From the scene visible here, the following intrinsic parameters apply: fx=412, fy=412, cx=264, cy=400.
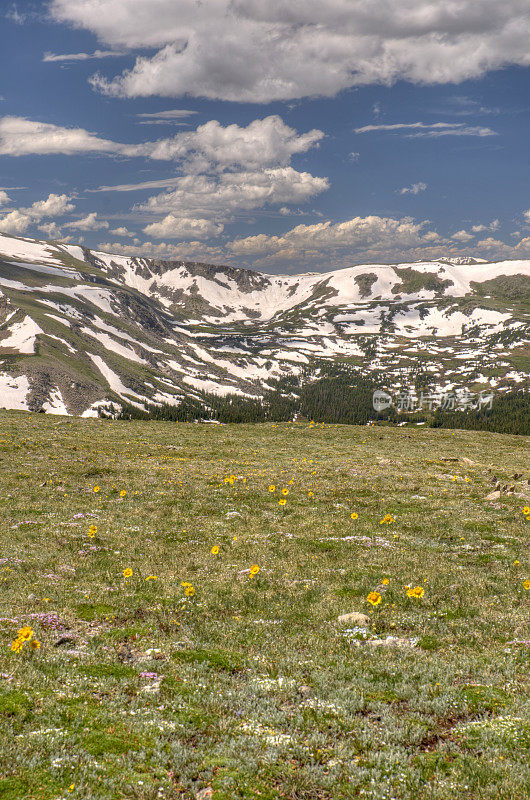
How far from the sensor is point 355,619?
12953 millimetres

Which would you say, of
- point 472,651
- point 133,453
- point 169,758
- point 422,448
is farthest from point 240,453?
point 169,758

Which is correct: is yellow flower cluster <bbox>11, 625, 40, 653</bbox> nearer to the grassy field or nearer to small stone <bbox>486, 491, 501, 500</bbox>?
the grassy field

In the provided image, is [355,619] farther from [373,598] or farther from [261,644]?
[261,644]

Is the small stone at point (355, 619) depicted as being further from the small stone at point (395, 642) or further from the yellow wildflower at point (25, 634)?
the yellow wildflower at point (25, 634)

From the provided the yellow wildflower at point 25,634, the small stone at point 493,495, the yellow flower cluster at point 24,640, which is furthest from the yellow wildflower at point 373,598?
the small stone at point 493,495

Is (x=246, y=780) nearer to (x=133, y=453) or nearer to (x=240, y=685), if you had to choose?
(x=240, y=685)

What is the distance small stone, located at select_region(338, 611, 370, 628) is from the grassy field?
68 millimetres

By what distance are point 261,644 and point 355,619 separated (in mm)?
3243

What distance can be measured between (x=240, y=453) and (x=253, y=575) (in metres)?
28.8

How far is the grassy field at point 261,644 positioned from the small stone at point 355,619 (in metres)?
0.07

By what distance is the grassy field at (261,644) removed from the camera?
7.06 m

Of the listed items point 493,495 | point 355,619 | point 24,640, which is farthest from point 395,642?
point 493,495

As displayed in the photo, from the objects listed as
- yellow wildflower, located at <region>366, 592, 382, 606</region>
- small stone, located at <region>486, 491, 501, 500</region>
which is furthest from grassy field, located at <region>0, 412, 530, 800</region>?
small stone, located at <region>486, 491, 501, 500</region>

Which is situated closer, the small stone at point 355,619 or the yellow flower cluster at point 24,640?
the yellow flower cluster at point 24,640
